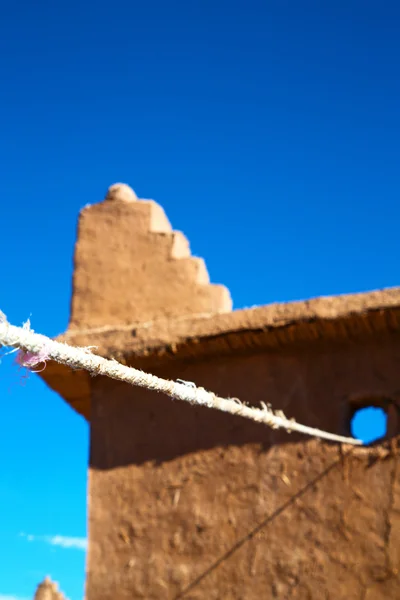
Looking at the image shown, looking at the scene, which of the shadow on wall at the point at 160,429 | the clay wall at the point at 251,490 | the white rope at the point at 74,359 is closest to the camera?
the white rope at the point at 74,359

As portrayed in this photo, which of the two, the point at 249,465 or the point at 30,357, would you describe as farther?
the point at 249,465

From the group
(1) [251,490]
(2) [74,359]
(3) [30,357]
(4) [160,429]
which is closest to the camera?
(3) [30,357]

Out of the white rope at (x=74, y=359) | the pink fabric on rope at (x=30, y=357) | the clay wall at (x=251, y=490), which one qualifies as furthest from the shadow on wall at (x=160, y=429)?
the pink fabric on rope at (x=30, y=357)

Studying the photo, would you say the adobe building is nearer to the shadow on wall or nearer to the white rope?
the shadow on wall

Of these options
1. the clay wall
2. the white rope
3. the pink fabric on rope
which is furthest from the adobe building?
the pink fabric on rope

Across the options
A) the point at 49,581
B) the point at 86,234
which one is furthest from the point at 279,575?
the point at 49,581

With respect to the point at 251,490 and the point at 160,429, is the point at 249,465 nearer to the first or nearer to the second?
the point at 251,490

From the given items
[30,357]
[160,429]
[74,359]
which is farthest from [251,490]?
[30,357]

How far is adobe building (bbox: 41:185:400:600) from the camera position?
5.70m

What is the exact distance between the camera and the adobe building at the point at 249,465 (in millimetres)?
5703

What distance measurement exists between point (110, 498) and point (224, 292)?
2.25m

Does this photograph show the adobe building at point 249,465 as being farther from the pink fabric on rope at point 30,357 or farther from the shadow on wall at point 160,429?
the pink fabric on rope at point 30,357

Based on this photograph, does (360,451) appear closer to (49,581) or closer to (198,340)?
(198,340)

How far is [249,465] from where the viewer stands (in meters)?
6.15
